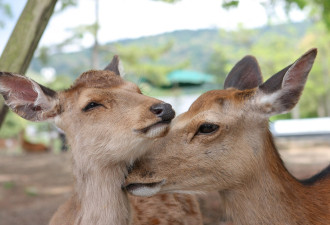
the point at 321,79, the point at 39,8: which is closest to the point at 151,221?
the point at 39,8

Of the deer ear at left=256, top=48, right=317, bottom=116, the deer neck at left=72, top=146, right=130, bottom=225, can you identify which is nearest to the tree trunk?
the deer neck at left=72, top=146, right=130, bottom=225

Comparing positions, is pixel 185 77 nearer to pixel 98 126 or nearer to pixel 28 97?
pixel 28 97

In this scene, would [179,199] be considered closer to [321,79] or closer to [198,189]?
[198,189]

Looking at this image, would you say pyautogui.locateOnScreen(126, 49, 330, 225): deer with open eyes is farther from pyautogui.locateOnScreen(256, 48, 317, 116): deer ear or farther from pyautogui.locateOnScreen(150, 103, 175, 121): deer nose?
pyautogui.locateOnScreen(150, 103, 175, 121): deer nose

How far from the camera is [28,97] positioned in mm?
3477

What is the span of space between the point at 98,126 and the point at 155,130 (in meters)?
0.51

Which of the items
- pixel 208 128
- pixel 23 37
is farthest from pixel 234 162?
pixel 23 37

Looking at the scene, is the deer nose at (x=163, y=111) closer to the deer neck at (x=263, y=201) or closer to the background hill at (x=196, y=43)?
the deer neck at (x=263, y=201)

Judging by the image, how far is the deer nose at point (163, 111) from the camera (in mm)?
3045

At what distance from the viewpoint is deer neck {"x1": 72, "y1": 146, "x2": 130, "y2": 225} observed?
3205 mm

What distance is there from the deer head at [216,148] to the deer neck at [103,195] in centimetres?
16

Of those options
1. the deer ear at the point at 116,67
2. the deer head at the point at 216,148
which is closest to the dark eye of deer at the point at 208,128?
the deer head at the point at 216,148

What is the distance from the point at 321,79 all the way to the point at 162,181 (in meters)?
31.0

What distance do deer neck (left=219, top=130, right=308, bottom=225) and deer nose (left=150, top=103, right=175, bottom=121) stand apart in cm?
74
